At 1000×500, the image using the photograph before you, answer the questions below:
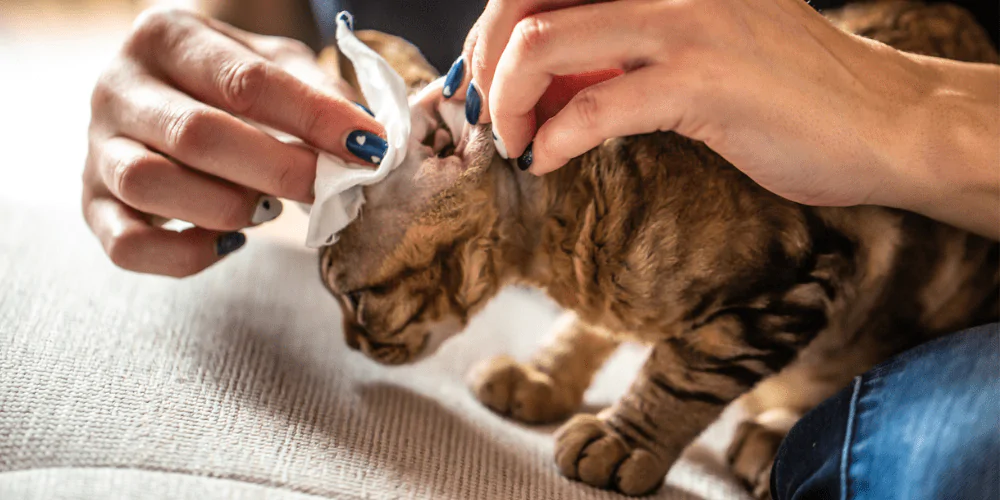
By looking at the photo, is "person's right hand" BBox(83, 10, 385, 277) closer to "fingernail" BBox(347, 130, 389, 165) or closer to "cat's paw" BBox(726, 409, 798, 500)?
"fingernail" BBox(347, 130, 389, 165)

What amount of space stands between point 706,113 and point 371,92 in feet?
1.24

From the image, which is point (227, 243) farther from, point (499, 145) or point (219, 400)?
point (499, 145)

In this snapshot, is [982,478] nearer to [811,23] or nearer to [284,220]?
[811,23]

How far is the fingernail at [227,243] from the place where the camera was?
1.05 m

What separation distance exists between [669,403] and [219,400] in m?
0.58

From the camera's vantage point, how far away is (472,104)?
88 cm

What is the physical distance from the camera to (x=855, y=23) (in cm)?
124

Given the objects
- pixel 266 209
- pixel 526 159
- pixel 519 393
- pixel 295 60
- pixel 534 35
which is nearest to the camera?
pixel 534 35

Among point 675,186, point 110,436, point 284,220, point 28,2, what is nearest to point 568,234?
point 675,186

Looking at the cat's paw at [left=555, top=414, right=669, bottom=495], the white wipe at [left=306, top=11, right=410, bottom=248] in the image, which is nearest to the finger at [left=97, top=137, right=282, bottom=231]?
the white wipe at [left=306, top=11, right=410, bottom=248]

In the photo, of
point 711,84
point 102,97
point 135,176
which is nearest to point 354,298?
point 135,176

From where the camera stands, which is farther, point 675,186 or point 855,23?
point 855,23

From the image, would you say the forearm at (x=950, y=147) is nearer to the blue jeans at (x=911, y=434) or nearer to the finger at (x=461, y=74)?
the blue jeans at (x=911, y=434)

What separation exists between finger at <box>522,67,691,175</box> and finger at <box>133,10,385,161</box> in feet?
0.74
